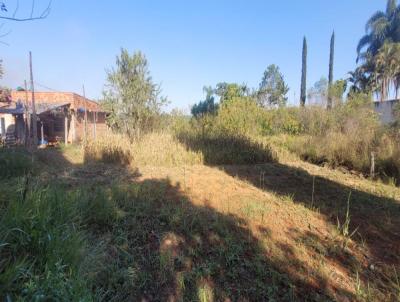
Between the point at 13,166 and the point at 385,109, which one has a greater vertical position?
the point at 385,109

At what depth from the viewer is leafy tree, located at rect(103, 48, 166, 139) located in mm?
8688

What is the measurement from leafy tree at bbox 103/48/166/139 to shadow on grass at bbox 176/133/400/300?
129 inches

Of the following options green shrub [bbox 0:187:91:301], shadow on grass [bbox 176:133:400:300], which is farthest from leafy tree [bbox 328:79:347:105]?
green shrub [bbox 0:187:91:301]

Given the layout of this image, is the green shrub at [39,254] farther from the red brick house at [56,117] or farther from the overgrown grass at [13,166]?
the red brick house at [56,117]

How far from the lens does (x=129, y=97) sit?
8.68m

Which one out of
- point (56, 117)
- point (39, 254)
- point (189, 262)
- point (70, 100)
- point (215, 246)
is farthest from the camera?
point (56, 117)

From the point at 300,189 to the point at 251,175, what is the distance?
1.16m

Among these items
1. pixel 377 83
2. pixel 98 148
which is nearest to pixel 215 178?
pixel 98 148

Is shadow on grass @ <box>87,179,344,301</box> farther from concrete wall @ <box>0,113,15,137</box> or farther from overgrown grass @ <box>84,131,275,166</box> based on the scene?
concrete wall @ <box>0,113,15,137</box>

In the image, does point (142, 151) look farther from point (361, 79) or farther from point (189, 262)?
point (361, 79)

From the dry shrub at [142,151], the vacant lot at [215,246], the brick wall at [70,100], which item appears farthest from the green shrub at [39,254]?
the brick wall at [70,100]

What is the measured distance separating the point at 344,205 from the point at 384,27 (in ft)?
81.3

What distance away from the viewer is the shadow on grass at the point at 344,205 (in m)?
2.38

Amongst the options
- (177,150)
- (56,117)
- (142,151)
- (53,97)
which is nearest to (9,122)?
(56,117)
